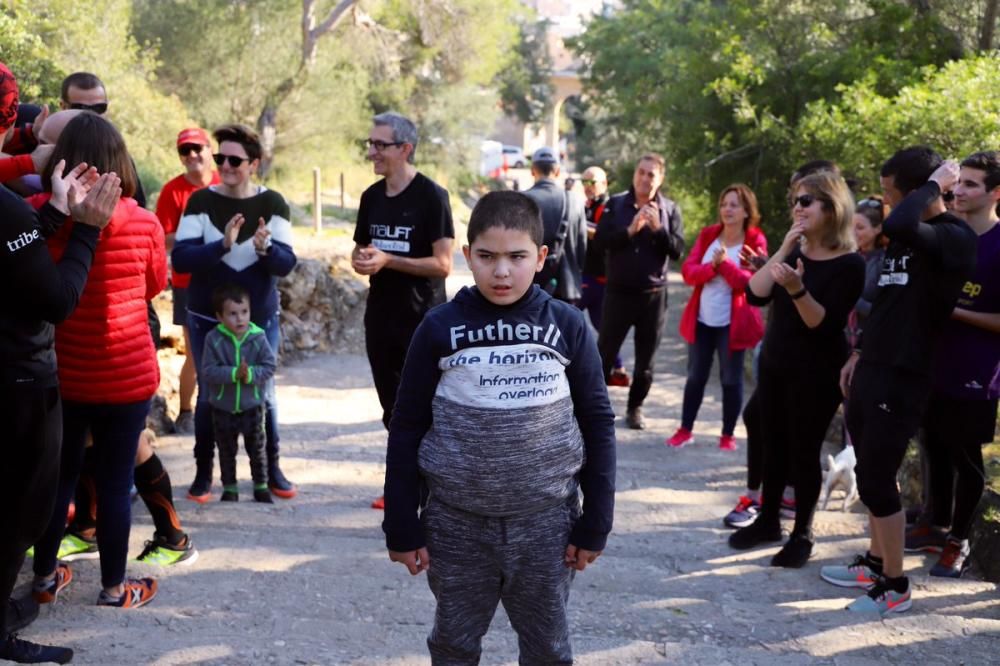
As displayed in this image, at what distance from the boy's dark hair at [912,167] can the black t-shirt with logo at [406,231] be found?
6.76 ft

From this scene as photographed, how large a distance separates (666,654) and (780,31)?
10.4 meters

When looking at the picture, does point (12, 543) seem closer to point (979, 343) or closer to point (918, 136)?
point (979, 343)

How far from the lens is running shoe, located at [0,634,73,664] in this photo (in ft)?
10.9

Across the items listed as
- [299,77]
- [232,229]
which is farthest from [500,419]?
[299,77]

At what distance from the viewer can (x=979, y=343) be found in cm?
442

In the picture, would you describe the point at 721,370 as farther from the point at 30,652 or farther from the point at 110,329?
the point at 30,652

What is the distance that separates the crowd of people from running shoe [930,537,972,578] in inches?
0.5

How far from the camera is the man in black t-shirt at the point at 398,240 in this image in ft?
15.8

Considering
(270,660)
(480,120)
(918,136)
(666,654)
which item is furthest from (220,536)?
(480,120)

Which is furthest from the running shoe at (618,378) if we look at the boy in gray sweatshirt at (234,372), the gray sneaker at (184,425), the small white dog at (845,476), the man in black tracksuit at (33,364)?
the man in black tracksuit at (33,364)

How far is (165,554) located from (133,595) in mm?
483

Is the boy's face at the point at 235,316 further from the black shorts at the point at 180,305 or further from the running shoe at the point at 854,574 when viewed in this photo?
the running shoe at the point at 854,574

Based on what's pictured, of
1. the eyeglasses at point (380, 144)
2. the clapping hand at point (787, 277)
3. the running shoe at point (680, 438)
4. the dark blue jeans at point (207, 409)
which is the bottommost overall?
the running shoe at point (680, 438)

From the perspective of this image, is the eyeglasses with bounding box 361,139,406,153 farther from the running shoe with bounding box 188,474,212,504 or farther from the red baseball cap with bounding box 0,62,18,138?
the running shoe with bounding box 188,474,212,504
